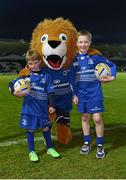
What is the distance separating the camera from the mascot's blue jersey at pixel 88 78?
22.4 ft

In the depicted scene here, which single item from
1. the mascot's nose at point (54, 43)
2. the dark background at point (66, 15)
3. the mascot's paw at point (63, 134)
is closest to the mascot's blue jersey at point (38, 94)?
the mascot's nose at point (54, 43)

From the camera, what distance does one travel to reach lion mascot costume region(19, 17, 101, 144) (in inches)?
278

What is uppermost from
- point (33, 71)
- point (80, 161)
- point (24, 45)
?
point (24, 45)

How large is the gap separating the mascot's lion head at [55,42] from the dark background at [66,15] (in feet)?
168

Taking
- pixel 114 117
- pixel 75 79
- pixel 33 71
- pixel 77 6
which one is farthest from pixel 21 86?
pixel 77 6

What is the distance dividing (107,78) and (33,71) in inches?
41.3

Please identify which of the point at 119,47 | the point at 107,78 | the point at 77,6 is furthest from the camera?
the point at 119,47

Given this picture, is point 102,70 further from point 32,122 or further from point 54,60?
point 32,122

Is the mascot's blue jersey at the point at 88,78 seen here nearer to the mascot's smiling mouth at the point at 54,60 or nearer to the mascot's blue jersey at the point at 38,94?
the mascot's smiling mouth at the point at 54,60

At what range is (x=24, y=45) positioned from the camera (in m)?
69.9

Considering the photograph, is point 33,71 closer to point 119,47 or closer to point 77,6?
point 77,6

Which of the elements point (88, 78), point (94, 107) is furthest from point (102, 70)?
point (94, 107)

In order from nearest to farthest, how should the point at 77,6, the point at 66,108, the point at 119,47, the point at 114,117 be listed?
the point at 66,108, the point at 114,117, the point at 77,6, the point at 119,47

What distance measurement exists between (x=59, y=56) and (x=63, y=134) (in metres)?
1.25
